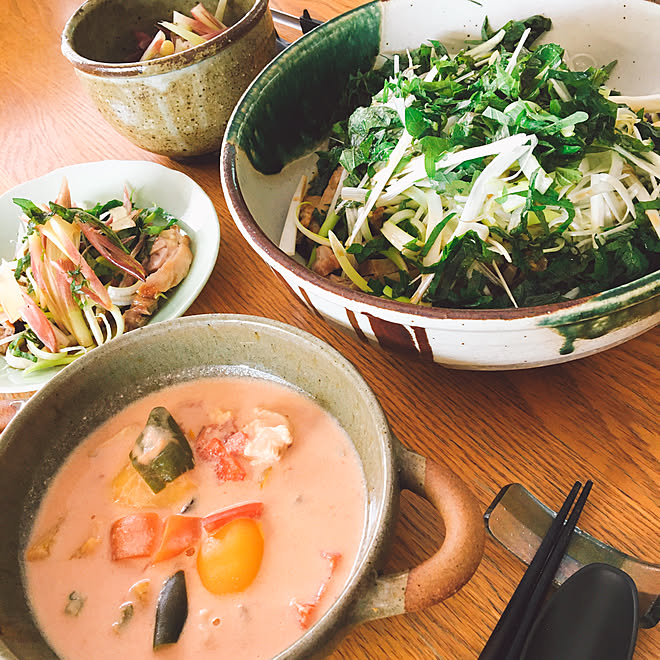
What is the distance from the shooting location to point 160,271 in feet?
4.24

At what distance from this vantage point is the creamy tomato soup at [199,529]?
762mm

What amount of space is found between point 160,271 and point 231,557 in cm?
68

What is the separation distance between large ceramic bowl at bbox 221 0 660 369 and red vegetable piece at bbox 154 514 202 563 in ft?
1.19

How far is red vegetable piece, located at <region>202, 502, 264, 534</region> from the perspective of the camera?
845mm

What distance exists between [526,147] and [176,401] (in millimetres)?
705

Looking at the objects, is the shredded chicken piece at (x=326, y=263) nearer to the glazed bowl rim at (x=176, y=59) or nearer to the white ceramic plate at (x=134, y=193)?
the white ceramic plate at (x=134, y=193)

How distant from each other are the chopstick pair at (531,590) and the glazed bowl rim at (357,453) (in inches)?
7.9

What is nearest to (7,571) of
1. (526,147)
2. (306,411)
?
(306,411)

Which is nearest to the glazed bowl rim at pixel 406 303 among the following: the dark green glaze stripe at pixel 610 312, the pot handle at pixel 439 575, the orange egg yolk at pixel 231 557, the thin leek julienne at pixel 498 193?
the dark green glaze stripe at pixel 610 312

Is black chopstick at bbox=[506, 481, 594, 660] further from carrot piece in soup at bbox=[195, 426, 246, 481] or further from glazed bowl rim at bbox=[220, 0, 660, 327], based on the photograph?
carrot piece in soup at bbox=[195, 426, 246, 481]

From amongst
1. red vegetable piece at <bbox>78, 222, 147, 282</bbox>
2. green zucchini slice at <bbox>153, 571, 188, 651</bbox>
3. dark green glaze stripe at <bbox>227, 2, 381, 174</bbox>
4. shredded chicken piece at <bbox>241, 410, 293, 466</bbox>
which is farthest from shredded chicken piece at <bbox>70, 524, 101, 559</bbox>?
dark green glaze stripe at <bbox>227, 2, 381, 174</bbox>

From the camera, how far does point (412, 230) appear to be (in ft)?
3.69

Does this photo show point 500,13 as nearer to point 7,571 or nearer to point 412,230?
point 412,230

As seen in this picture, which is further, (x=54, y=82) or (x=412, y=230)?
(x=54, y=82)
